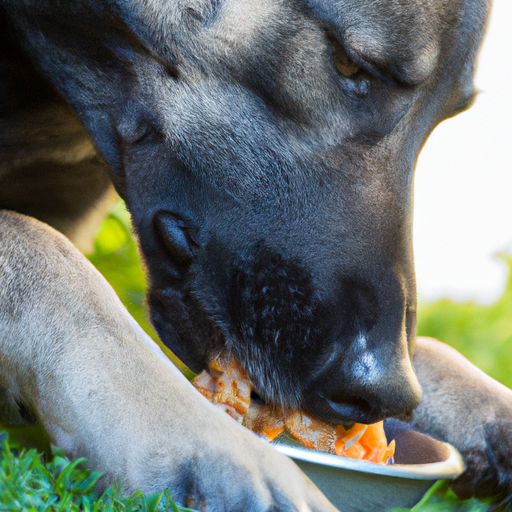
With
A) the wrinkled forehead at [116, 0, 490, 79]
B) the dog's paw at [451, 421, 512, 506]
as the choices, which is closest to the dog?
the wrinkled forehead at [116, 0, 490, 79]

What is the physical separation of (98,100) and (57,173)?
0.60 m

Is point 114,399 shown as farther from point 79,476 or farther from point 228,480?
point 228,480

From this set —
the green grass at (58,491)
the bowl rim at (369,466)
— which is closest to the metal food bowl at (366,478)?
the bowl rim at (369,466)

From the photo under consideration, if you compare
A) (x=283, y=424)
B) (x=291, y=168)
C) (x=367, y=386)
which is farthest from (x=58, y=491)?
(x=291, y=168)

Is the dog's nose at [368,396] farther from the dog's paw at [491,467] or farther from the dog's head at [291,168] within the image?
the dog's paw at [491,467]

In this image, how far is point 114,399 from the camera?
1326mm

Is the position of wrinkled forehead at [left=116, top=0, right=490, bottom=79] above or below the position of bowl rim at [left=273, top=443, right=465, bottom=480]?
above

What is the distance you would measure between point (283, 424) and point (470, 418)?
2.21 ft

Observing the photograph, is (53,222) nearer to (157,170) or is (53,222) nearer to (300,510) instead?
(157,170)

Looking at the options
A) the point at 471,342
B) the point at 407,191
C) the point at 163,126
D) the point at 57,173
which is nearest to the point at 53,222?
the point at 57,173

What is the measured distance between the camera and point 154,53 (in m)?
1.58

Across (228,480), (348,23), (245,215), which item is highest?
(348,23)

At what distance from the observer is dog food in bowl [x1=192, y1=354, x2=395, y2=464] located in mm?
1492

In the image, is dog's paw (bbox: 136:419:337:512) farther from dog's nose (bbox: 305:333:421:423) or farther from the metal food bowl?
dog's nose (bbox: 305:333:421:423)
